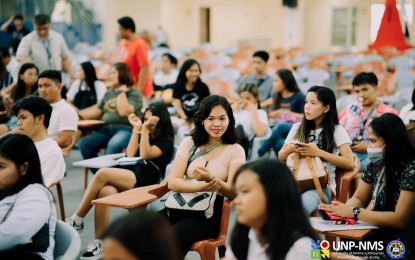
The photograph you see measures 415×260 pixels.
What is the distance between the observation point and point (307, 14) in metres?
21.9

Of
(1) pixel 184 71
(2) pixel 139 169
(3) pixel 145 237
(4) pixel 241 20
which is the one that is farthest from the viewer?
(4) pixel 241 20

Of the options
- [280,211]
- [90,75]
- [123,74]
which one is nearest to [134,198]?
[280,211]

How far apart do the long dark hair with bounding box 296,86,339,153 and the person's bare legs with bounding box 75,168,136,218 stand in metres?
1.15

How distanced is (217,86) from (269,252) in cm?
644

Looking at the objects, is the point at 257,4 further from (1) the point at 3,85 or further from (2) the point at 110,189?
(2) the point at 110,189

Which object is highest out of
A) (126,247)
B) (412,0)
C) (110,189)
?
(412,0)

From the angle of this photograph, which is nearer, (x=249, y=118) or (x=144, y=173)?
(x=144, y=173)

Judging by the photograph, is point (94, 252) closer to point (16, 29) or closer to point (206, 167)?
point (206, 167)

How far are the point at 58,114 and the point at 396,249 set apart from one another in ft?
9.47

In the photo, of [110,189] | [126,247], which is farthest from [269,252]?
[110,189]

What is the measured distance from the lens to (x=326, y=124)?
12.0ft

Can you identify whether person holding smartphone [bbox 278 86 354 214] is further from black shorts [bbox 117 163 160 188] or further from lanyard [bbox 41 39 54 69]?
lanyard [bbox 41 39 54 69]

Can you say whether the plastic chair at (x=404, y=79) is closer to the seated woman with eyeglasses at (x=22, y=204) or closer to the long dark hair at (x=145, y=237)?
the seated woman with eyeglasses at (x=22, y=204)

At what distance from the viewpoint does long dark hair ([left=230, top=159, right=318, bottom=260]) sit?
73.8 inches
